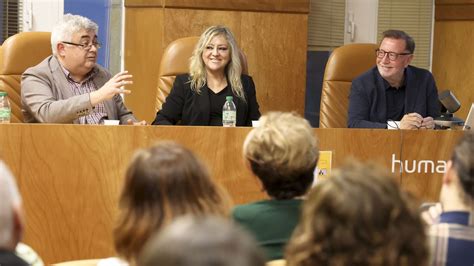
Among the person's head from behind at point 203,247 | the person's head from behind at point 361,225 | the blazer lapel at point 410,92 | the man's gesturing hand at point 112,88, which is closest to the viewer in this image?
the person's head from behind at point 203,247

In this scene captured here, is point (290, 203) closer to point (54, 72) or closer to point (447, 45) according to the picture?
point (54, 72)

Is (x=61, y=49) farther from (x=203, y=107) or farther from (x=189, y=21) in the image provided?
(x=189, y=21)

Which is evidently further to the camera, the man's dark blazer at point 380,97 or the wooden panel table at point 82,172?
the man's dark blazer at point 380,97

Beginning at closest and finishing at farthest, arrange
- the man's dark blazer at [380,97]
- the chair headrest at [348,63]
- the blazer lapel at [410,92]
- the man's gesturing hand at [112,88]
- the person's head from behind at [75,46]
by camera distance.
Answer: the man's gesturing hand at [112,88]
the person's head from behind at [75,46]
the man's dark blazer at [380,97]
the blazer lapel at [410,92]
the chair headrest at [348,63]

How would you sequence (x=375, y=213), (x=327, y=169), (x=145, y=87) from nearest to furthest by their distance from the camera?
1. (x=375, y=213)
2. (x=327, y=169)
3. (x=145, y=87)

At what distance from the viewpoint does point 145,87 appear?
6.21 m

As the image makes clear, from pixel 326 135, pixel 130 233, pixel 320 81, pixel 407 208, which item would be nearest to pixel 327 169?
pixel 326 135

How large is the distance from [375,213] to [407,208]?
0.24 ft

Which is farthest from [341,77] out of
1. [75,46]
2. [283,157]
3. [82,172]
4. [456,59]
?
[283,157]

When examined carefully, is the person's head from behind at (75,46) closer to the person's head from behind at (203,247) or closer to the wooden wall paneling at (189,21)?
the wooden wall paneling at (189,21)

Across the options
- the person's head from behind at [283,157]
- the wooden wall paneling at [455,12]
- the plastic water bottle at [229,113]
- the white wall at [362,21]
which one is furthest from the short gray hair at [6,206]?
the wooden wall paneling at [455,12]

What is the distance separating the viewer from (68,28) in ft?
15.5

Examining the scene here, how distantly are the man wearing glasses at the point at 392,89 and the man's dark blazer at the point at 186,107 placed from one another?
0.63m

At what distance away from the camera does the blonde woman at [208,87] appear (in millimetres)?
4973
